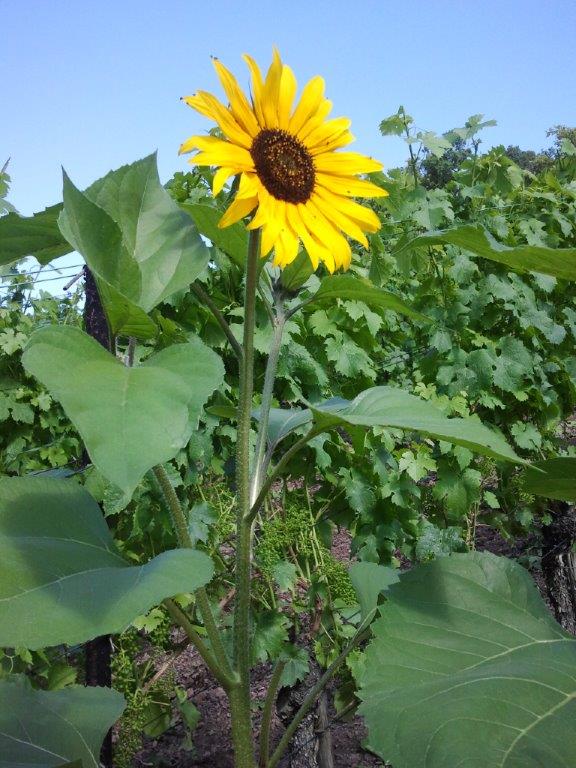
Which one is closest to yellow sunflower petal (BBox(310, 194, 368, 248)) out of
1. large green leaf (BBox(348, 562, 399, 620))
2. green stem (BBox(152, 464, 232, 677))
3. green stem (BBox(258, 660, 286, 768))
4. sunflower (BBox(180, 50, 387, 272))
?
sunflower (BBox(180, 50, 387, 272))

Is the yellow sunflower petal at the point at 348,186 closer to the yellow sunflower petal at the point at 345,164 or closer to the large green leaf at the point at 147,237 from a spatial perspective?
the yellow sunflower petal at the point at 345,164

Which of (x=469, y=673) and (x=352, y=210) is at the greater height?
(x=352, y=210)

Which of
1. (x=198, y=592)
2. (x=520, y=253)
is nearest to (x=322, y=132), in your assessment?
(x=520, y=253)

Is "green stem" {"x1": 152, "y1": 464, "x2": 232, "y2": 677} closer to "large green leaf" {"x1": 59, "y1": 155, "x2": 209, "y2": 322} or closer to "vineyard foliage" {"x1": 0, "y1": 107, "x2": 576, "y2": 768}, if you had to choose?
"vineyard foliage" {"x1": 0, "y1": 107, "x2": 576, "y2": 768}

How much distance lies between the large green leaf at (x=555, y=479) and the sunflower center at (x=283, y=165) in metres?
0.56

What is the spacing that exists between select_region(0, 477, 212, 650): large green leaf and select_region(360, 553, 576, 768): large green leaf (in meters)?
0.27

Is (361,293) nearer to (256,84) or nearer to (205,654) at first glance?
(256,84)

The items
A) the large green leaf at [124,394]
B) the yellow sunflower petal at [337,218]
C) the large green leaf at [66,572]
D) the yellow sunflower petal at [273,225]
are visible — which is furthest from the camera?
the yellow sunflower petal at [337,218]

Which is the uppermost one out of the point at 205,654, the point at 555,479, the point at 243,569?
the point at 555,479

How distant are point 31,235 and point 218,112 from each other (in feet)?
1.12

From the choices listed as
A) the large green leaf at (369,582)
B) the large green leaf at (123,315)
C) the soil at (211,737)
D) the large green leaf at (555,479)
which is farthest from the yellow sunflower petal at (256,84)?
the soil at (211,737)

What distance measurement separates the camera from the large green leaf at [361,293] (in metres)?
1.13

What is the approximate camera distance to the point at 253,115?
1.12 m

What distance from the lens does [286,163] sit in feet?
3.65
